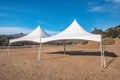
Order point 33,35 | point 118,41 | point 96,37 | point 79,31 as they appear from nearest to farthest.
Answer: point 96,37 < point 79,31 < point 33,35 < point 118,41

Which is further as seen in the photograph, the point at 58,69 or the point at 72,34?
the point at 72,34

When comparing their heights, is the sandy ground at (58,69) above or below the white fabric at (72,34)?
below

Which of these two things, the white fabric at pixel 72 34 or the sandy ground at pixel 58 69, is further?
the white fabric at pixel 72 34

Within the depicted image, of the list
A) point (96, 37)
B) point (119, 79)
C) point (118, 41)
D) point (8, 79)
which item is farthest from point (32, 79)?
point (118, 41)

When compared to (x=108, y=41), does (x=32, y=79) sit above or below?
below

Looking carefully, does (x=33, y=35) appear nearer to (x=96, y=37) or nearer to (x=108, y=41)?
(x=96, y=37)

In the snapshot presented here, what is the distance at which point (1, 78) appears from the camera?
6.50 meters

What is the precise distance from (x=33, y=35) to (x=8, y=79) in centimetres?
1128

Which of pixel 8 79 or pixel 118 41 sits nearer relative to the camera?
pixel 8 79

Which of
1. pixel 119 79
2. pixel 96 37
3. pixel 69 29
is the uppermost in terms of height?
pixel 69 29

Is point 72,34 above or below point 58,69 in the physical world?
above

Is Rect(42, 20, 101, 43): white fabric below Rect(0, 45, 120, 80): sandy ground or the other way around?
the other way around

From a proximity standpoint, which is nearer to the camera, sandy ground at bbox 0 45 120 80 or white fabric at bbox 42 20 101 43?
sandy ground at bbox 0 45 120 80

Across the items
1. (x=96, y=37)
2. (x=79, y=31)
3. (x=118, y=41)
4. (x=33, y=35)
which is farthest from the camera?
(x=118, y=41)
